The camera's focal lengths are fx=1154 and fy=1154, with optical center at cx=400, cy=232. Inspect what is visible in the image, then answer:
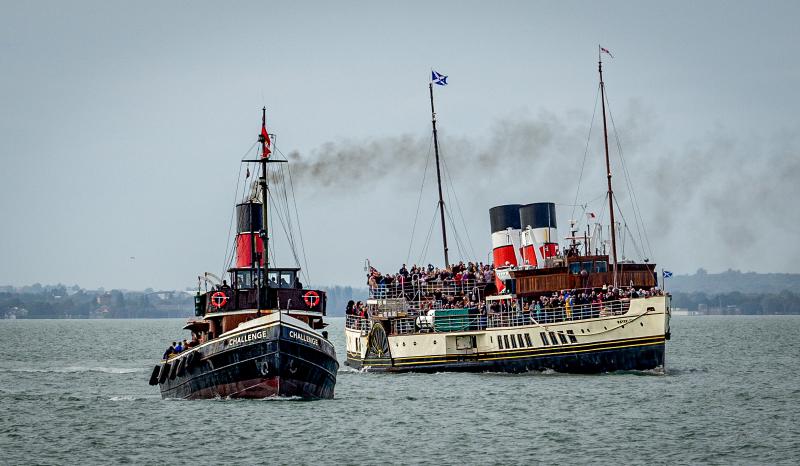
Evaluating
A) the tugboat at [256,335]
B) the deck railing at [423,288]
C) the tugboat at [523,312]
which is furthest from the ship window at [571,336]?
the tugboat at [256,335]

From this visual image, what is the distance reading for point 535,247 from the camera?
76.8 meters

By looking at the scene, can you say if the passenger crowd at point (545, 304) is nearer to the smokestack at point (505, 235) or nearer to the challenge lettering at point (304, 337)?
the smokestack at point (505, 235)

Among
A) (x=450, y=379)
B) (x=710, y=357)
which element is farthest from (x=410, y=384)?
(x=710, y=357)

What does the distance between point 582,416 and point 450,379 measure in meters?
18.2

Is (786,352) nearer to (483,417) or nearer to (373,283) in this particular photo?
(373,283)

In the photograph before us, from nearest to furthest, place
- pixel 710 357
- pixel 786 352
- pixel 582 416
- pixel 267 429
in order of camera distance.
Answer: pixel 267 429 < pixel 582 416 < pixel 710 357 < pixel 786 352

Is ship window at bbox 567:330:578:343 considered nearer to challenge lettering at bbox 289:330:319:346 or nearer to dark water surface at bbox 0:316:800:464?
dark water surface at bbox 0:316:800:464

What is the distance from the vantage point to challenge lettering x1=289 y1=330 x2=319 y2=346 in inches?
1956

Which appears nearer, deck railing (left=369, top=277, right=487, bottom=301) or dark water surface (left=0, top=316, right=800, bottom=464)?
dark water surface (left=0, top=316, right=800, bottom=464)

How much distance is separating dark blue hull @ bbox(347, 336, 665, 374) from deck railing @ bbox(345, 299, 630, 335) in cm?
173

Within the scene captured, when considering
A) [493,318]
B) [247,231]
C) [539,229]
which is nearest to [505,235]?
[539,229]

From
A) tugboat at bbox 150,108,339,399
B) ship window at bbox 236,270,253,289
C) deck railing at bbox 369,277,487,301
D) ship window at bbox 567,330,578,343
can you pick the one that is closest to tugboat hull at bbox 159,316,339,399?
tugboat at bbox 150,108,339,399

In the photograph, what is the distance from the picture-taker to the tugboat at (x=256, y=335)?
49.7 meters

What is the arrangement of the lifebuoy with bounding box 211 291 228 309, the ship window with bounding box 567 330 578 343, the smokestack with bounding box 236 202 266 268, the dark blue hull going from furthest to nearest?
the ship window with bounding box 567 330 578 343 → the dark blue hull → the smokestack with bounding box 236 202 266 268 → the lifebuoy with bounding box 211 291 228 309
